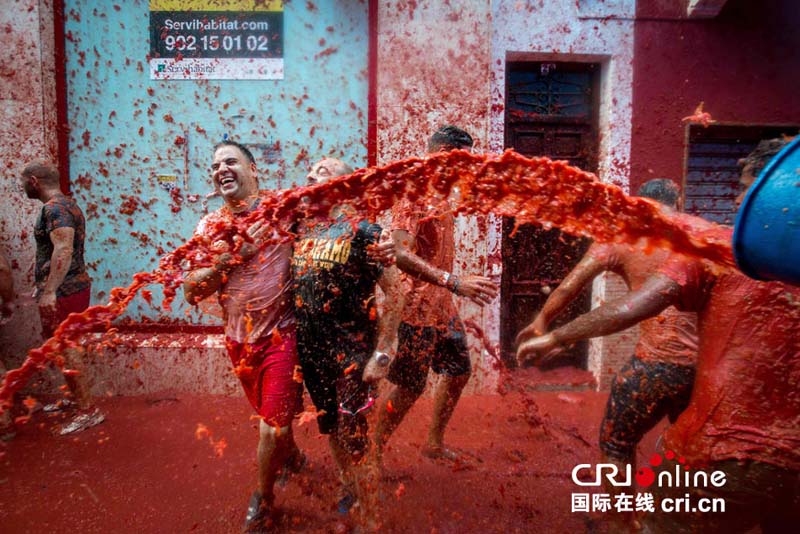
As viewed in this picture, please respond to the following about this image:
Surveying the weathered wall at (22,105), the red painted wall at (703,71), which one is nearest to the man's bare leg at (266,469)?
the weathered wall at (22,105)

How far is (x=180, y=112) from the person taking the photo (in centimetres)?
465

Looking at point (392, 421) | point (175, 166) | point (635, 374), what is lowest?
point (392, 421)

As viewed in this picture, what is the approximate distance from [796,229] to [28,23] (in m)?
6.16

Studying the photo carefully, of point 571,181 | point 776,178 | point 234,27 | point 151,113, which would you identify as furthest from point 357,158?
point 776,178

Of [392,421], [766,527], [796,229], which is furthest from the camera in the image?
[392,421]

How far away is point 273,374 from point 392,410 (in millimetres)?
988

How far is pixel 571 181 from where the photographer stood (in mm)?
2016

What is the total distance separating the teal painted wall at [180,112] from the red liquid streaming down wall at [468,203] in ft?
8.08

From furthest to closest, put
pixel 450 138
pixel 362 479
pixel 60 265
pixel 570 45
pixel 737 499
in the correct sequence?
1. pixel 570 45
2. pixel 60 265
3. pixel 450 138
4. pixel 362 479
5. pixel 737 499

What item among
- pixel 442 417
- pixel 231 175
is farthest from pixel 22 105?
pixel 442 417

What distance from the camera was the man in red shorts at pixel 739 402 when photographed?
5.29 feet

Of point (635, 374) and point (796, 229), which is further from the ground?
point (796, 229)

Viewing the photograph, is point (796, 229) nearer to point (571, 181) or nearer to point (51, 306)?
point (571, 181)

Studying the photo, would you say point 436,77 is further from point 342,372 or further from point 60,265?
point 60,265
